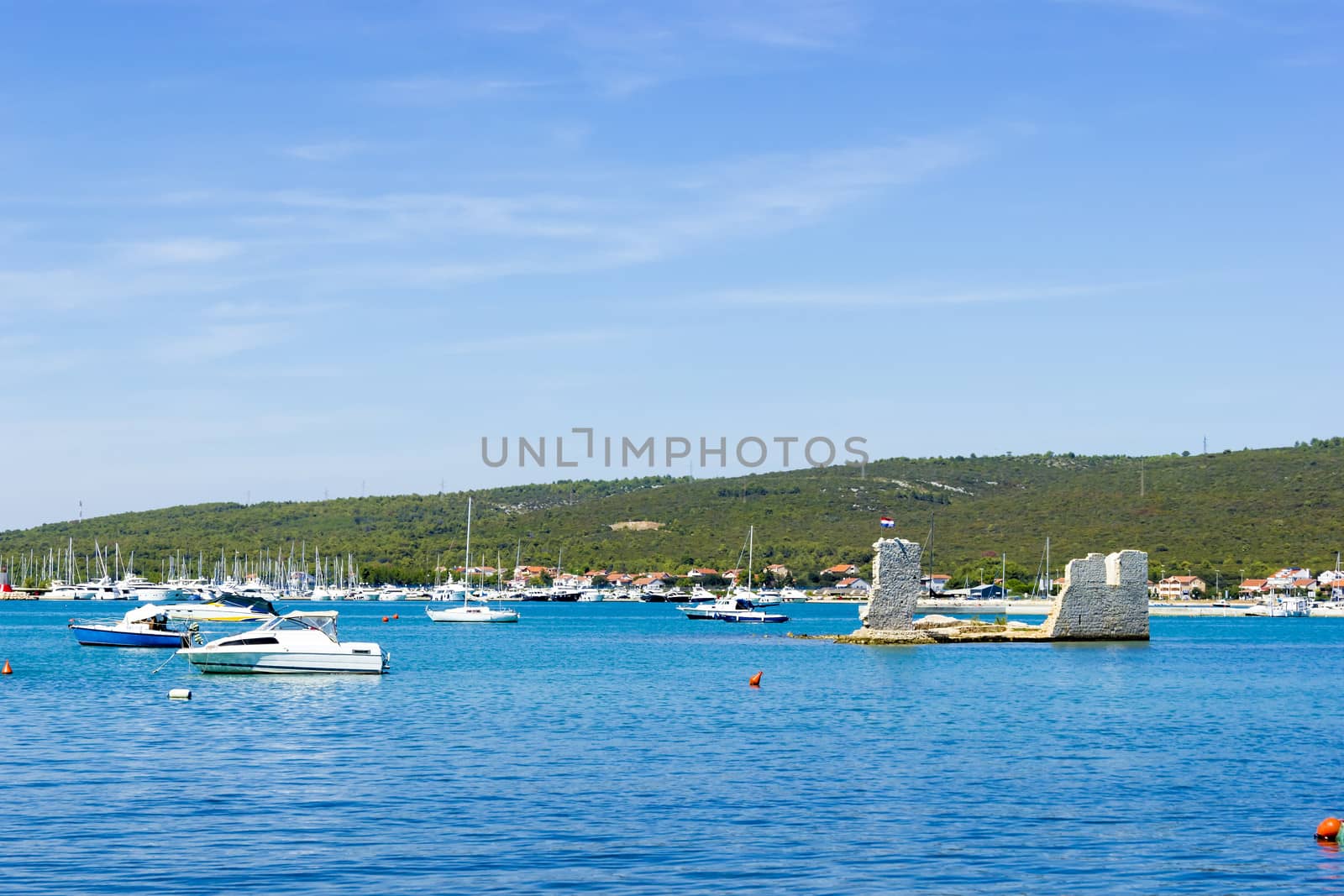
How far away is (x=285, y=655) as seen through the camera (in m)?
43.9

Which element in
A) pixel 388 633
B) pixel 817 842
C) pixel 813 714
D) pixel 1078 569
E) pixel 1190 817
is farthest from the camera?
pixel 388 633

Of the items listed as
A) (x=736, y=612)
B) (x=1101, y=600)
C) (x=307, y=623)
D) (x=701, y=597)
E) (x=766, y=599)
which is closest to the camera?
(x=307, y=623)

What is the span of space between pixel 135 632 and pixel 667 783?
46849 mm

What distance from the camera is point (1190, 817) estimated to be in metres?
20.8

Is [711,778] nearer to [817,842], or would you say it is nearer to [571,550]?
[817,842]

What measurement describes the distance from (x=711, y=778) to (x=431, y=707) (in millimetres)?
13577

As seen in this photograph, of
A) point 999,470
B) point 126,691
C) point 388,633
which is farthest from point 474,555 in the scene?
point 126,691

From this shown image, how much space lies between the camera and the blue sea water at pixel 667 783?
675 inches

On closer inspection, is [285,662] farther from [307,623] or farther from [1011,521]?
[1011,521]

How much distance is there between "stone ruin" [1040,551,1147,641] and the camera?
65.8 meters

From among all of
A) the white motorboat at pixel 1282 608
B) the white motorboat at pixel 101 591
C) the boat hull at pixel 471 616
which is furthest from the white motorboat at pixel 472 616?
the white motorboat at pixel 1282 608

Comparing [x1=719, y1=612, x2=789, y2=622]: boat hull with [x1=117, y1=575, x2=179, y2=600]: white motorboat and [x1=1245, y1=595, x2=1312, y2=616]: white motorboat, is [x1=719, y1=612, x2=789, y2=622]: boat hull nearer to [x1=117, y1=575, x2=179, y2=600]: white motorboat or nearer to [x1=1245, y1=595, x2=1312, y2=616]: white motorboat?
[x1=1245, y1=595, x2=1312, y2=616]: white motorboat

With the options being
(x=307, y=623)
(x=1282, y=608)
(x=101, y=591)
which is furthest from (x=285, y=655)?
(x=101, y=591)

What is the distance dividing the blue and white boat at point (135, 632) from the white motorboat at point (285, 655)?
63.9ft
